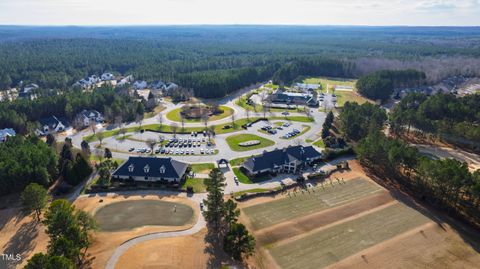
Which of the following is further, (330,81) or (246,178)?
(330,81)

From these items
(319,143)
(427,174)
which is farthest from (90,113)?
(427,174)

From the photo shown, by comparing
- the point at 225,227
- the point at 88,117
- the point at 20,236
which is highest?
the point at 88,117

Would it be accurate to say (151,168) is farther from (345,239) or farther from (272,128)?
(272,128)

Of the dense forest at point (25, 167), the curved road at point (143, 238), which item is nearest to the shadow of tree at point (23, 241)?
the dense forest at point (25, 167)

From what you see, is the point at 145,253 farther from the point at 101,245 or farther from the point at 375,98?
the point at 375,98

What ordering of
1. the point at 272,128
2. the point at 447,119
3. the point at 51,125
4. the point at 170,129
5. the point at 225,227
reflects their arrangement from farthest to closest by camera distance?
the point at 51,125 < the point at 272,128 < the point at 170,129 < the point at 447,119 < the point at 225,227

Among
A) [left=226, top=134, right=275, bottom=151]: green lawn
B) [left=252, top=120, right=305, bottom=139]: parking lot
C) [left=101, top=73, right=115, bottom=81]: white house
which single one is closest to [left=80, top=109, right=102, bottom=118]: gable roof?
[left=226, top=134, right=275, bottom=151]: green lawn

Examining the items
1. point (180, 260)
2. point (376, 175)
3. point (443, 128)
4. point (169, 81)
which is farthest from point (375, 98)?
point (180, 260)
